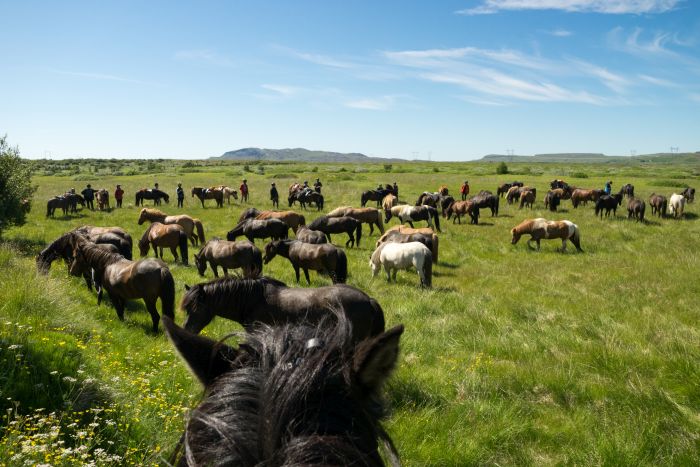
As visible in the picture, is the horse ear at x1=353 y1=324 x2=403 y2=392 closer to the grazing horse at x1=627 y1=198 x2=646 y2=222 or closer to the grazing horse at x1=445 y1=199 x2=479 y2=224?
the grazing horse at x1=445 y1=199 x2=479 y2=224

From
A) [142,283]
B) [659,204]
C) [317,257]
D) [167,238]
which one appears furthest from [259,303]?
[659,204]

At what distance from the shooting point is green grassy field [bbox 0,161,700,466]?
3.91 m

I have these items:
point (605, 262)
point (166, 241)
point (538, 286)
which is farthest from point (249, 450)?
point (605, 262)

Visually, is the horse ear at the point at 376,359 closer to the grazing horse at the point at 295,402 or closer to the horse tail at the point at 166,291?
the grazing horse at the point at 295,402

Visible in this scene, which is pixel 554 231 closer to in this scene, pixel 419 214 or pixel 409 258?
pixel 419 214

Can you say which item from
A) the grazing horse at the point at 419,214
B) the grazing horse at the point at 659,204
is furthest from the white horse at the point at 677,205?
the grazing horse at the point at 419,214

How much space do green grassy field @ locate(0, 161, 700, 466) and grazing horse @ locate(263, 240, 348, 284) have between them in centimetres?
68

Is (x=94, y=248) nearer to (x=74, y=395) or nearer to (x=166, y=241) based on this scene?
(x=166, y=241)

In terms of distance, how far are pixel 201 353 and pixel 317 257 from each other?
9.93 m

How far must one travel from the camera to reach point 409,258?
12.2 metres

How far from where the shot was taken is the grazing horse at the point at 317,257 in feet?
37.8

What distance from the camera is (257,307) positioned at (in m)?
6.05

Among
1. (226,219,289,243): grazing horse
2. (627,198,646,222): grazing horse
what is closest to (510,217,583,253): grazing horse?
(627,198,646,222): grazing horse

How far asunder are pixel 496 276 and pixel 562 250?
19.0ft
